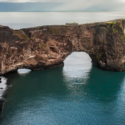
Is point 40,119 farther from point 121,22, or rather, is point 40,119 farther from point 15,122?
point 121,22

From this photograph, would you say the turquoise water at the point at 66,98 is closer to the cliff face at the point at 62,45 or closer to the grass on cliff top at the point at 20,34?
the cliff face at the point at 62,45

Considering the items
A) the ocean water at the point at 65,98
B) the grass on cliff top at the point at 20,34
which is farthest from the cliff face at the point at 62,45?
the ocean water at the point at 65,98

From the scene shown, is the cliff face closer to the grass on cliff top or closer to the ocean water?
the grass on cliff top

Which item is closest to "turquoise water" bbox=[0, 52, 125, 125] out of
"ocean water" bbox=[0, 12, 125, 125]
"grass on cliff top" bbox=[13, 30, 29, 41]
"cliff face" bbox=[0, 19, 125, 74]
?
"ocean water" bbox=[0, 12, 125, 125]

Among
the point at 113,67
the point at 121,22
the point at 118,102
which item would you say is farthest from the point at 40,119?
the point at 121,22

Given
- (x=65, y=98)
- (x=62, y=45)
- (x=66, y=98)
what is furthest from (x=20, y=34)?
(x=66, y=98)
